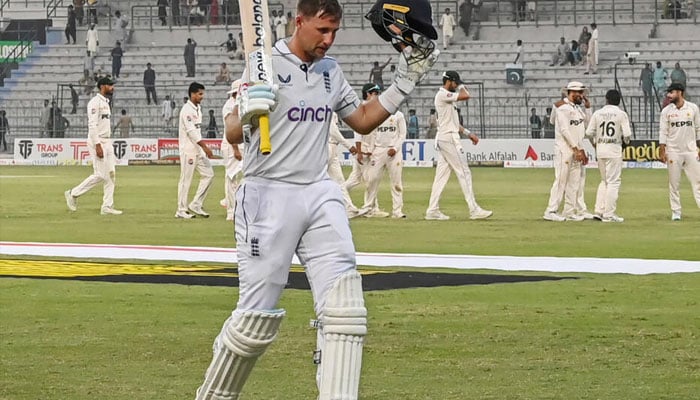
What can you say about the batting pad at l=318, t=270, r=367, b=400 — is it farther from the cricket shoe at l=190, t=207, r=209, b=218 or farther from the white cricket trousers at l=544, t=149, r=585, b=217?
the cricket shoe at l=190, t=207, r=209, b=218

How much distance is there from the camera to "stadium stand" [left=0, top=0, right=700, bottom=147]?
50.7 metres

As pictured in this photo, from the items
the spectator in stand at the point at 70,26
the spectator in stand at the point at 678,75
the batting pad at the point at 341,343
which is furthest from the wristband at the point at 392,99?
the spectator in stand at the point at 70,26

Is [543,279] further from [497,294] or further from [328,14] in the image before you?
[328,14]

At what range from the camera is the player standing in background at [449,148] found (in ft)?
79.2

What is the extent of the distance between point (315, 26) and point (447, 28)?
157 feet

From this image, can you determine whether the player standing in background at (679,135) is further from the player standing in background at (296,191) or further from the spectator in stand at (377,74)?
the spectator in stand at (377,74)

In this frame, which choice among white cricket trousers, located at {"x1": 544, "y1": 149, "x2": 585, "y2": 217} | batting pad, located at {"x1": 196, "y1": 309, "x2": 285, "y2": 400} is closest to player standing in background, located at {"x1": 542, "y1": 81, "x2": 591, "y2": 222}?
white cricket trousers, located at {"x1": 544, "y1": 149, "x2": 585, "y2": 217}

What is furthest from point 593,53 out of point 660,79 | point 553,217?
point 553,217

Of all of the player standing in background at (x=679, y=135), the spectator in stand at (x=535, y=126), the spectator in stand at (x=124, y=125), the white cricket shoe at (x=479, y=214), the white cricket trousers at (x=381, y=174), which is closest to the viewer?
the player standing in background at (x=679, y=135)

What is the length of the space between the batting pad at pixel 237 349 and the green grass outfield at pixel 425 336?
50.0 inches

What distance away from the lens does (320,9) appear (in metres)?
7.33

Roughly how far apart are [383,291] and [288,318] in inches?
75.9

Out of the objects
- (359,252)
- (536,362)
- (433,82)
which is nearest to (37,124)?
(433,82)

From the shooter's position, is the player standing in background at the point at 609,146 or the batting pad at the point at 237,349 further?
the player standing in background at the point at 609,146
